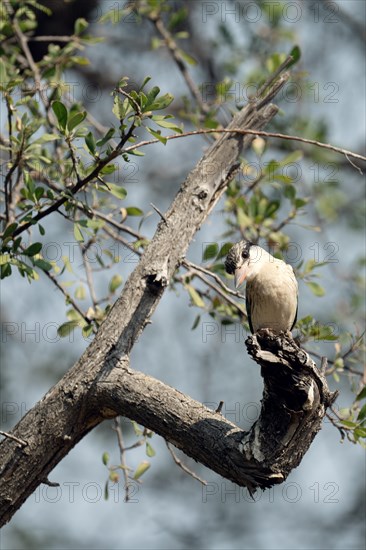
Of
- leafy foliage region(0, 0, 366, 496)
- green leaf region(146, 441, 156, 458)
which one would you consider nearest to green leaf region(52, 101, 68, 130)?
leafy foliage region(0, 0, 366, 496)

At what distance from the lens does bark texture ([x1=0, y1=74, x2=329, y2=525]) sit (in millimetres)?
2652

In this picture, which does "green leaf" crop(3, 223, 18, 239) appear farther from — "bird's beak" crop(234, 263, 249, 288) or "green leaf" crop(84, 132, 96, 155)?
"bird's beak" crop(234, 263, 249, 288)

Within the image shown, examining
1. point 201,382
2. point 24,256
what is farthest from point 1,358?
point 24,256

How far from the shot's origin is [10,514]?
320cm

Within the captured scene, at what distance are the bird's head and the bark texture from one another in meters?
0.36

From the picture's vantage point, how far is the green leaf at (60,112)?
3.05 metres

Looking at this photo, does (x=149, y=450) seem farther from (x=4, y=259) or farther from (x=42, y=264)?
(x=4, y=259)

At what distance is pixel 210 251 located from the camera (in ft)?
13.2

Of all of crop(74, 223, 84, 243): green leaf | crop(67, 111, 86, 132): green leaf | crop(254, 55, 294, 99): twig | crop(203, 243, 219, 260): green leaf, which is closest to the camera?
crop(67, 111, 86, 132): green leaf

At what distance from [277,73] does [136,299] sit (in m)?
1.38

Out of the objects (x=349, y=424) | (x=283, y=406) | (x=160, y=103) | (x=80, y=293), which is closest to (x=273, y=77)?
(x=160, y=103)

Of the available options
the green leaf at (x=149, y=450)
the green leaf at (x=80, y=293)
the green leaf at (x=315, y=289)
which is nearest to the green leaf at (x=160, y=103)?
the green leaf at (x=80, y=293)

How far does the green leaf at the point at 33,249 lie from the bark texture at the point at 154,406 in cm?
36

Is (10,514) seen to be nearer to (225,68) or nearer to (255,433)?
(255,433)
